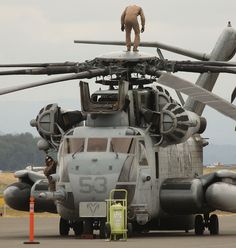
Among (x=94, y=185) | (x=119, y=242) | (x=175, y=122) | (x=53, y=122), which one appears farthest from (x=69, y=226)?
(x=119, y=242)

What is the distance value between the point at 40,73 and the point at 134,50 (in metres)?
2.80

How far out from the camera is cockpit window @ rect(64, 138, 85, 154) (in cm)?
3266

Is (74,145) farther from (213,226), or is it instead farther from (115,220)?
(213,226)

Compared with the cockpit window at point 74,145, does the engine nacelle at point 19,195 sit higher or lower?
lower

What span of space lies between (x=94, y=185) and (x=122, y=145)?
5.49ft

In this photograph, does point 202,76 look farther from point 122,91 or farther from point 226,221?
point 226,221

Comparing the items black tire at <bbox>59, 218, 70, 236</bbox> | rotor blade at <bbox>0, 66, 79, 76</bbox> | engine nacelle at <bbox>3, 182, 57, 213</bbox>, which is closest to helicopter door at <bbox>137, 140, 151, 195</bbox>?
rotor blade at <bbox>0, 66, 79, 76</bbox>

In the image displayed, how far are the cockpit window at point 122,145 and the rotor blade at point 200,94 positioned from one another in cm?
363

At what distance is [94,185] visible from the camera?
31562 millimetres

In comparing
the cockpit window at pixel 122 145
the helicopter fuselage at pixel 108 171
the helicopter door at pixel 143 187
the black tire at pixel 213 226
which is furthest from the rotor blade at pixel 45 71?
the black tire at pixel 213 226

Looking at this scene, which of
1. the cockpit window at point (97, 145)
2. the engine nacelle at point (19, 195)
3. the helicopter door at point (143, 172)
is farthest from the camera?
the engine nacelle at point (19, 195)

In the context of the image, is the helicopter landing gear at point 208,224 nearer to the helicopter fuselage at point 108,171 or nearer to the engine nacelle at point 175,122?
the helicopter fuselage at point 108,171

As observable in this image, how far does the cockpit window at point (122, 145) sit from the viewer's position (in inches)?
1280

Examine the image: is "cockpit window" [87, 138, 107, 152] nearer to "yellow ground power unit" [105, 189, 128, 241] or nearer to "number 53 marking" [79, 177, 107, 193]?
"number 53 marking" [79, 177, 107, 193]
